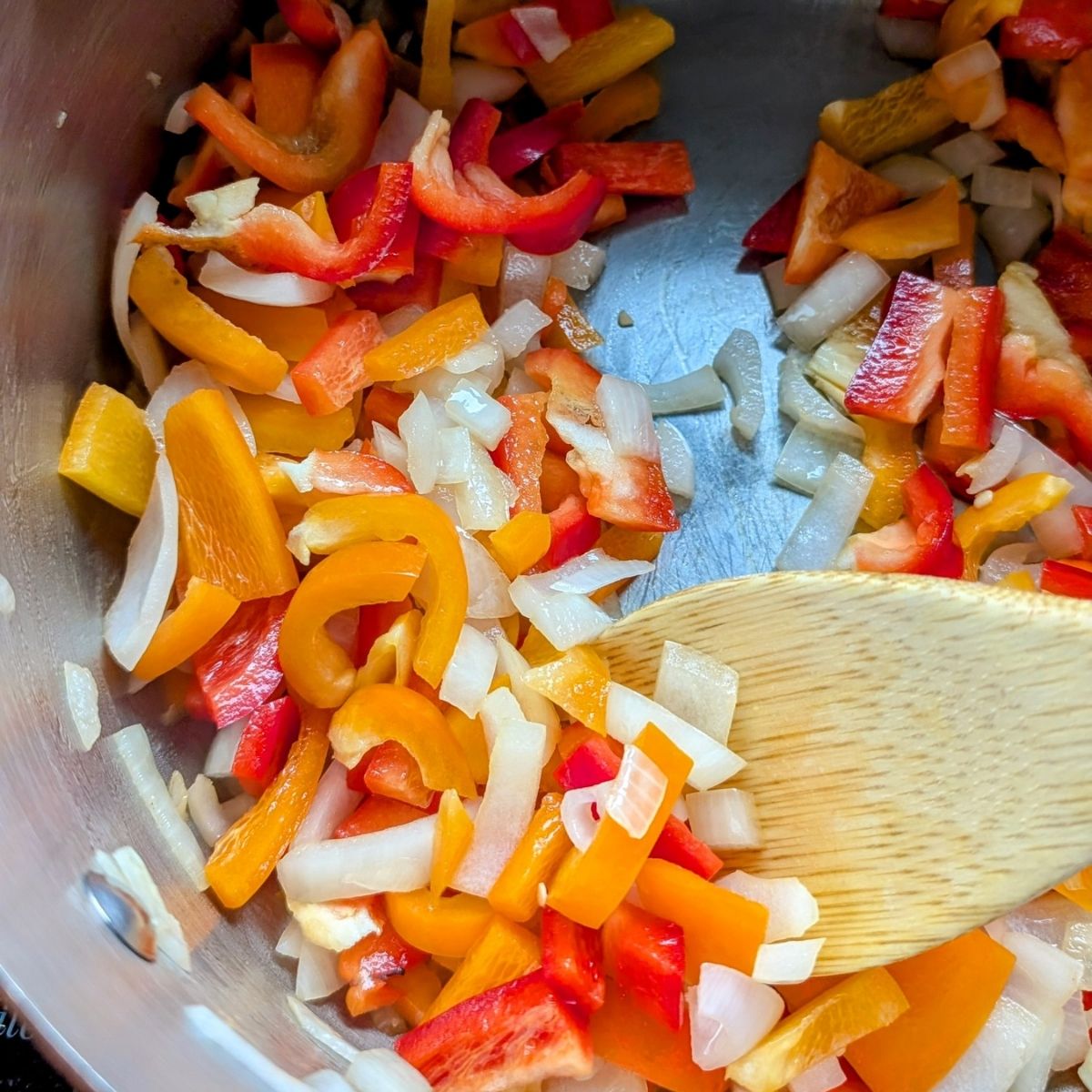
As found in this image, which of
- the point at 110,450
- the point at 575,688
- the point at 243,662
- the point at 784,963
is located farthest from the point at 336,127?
the point at 784,963

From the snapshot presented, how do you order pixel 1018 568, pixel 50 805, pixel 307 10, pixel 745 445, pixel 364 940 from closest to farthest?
pixel 50 805
pixel 364 940
pixel 307 10
pixel 1018 568
pixel 745 445

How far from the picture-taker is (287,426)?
151 centimetres

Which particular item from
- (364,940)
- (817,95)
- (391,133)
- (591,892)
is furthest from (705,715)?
(817,95)

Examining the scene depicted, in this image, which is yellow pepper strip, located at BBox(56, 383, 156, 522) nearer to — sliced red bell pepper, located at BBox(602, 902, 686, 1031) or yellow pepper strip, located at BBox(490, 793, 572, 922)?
yellow pepper strip, located at BBox(490, 793, 572, 922)

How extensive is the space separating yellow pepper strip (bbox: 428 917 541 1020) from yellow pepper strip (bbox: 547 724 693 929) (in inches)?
3.2

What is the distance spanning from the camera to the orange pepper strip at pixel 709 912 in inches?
50.5

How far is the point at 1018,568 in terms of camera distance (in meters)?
1.66

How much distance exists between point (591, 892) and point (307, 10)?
1.35m

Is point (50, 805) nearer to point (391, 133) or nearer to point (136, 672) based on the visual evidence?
point (136, 672)

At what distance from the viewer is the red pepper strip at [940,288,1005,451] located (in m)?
1.62

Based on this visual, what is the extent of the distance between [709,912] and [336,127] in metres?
1.27

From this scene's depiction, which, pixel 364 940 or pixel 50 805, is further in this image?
pixel 364 940

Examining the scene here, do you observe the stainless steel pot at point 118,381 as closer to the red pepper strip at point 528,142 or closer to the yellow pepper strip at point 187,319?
the yellow pepper strip at point 187,319

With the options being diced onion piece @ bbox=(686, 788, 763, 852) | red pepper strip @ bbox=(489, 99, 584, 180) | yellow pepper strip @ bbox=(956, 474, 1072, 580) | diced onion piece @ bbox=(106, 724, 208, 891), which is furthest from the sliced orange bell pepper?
red pepper strip @ bbox=(489, 99, 584, 180)
